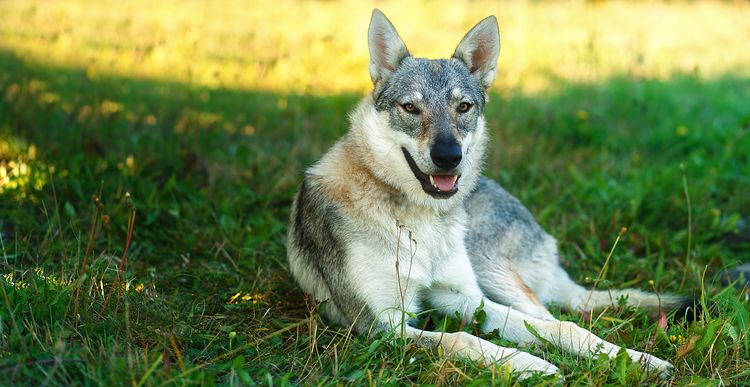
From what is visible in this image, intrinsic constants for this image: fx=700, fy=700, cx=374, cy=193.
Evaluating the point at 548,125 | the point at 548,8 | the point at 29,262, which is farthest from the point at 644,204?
the point at 548,8

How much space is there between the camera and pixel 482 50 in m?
4.38

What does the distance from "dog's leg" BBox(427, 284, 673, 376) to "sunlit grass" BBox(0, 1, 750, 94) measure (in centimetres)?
395

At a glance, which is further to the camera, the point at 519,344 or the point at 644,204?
the point at 644,204

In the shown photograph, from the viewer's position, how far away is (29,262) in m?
4.25

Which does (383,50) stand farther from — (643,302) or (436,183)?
(643,302)

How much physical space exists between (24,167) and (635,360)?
447 cm

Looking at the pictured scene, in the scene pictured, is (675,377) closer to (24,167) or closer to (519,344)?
(519,344)

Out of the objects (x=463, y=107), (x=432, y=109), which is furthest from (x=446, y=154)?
(x=463, y=107)

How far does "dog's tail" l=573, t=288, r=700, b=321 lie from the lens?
403 centimetres

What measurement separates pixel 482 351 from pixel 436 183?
0.91m

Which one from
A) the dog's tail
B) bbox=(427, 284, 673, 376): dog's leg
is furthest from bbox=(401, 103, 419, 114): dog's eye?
the dog's tail

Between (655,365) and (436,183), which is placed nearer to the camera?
(655,365)

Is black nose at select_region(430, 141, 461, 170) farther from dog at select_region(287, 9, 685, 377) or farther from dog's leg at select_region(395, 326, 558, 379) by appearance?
dog's leg at select_region(395, 326, 558, 379)

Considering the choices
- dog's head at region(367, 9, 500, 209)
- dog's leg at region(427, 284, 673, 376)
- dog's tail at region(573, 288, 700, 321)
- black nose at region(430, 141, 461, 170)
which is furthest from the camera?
dog's tail at region(573, 288, 700, 321)
